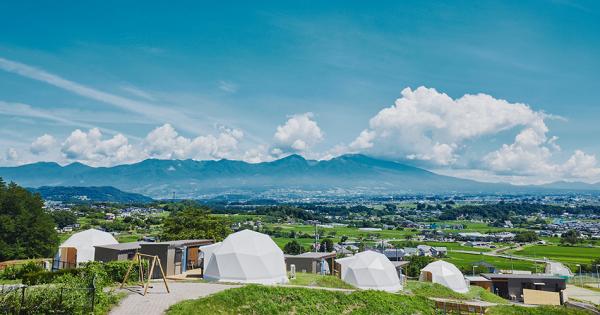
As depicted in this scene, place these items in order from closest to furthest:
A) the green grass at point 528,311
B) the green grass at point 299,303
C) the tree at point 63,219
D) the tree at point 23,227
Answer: the green grass at point 299,303 < the green grass at point 528,311 < the tree at point 23,227 < the tree at point 63,219

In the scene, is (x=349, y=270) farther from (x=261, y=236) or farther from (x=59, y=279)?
(x=59, y=279)

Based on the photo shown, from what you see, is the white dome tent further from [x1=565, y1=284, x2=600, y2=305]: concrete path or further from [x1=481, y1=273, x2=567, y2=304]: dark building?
[x1=565, y1=284, x2=600, y2=305]: concrete path

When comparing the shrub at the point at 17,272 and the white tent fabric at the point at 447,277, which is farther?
the white tent fabric at the point at 447,277

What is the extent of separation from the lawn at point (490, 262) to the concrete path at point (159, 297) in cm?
4942

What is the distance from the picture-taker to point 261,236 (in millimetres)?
29594

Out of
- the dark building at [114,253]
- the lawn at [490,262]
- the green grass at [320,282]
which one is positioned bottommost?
the lawn at [490,262]

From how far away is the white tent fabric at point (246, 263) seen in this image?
86.7ft

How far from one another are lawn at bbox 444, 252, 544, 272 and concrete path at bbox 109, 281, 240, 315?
49.4m

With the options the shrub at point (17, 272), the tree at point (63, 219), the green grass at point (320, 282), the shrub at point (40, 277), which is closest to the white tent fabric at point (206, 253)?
the green grass at point (320, 282)

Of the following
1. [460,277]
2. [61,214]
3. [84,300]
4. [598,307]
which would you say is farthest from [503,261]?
[61,214]

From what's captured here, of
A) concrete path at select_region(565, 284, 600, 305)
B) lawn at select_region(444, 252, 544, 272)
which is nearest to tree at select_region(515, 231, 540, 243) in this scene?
lawn at select_region(444, 252, 544, 272)

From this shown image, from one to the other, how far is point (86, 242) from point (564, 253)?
288 ft

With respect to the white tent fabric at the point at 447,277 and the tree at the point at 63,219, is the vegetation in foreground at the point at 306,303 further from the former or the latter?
the tree at the point at 63,219

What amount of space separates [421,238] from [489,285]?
240 ft
